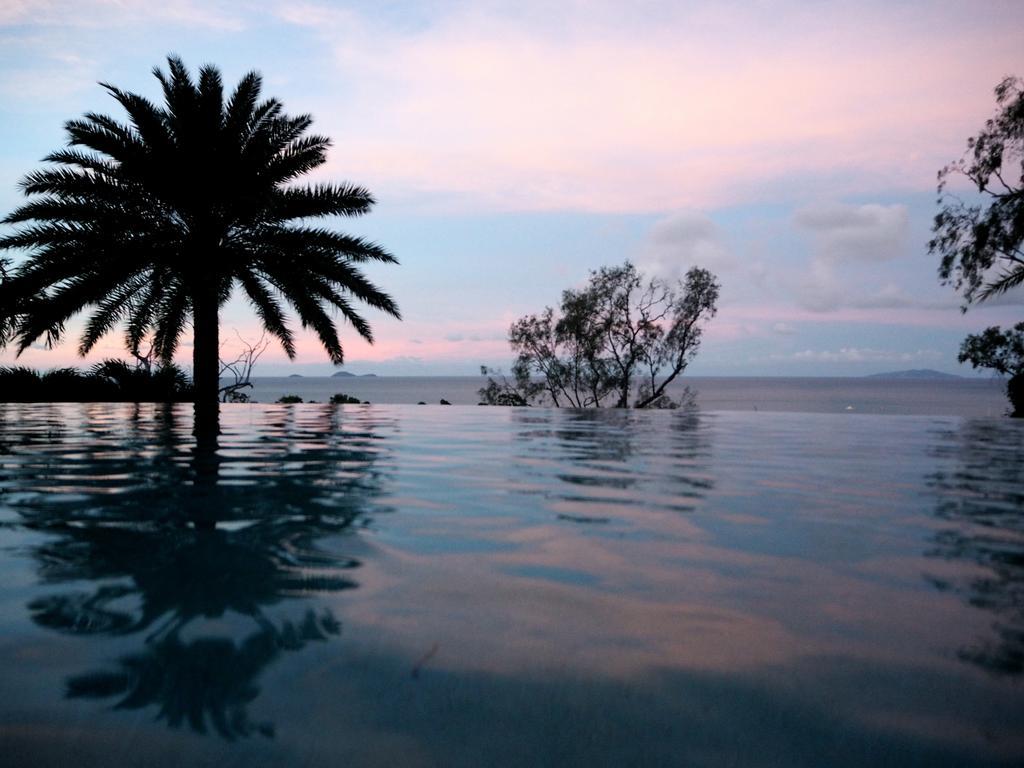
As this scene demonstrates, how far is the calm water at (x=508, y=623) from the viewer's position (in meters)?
1.51

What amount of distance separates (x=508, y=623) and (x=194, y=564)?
1.33 meters

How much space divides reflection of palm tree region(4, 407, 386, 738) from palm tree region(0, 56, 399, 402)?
7.23 meters

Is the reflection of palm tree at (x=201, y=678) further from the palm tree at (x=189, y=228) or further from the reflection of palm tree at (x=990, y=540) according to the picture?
the palm tree at (x=189, y=228)

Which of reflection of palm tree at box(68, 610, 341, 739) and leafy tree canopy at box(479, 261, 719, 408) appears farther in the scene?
leafy tree canopy at box(479, 261, 719, 408)

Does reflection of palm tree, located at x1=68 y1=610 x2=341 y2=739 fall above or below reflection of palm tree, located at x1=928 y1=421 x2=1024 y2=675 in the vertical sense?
below

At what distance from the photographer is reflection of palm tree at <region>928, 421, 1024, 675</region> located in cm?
202

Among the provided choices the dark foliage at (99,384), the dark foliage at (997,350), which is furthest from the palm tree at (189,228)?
the dark foliage at (997,350)

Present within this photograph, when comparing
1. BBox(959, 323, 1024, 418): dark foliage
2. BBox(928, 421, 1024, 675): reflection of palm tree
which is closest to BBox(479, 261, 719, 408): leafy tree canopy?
BBox(959, 323, 1024, 418): dark foliage

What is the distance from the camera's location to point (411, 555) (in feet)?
9.74

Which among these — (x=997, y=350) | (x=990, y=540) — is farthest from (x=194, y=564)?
(x=997, y=350)

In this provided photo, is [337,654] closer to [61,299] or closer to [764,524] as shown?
[764,524]

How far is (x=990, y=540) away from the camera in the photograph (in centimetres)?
332

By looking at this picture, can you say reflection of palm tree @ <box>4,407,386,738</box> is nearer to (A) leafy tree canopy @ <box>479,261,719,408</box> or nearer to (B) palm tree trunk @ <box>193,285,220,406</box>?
(B) palm tree trunk @ <box>193,285,220,406</box>

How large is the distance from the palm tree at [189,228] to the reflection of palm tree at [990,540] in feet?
32.5
